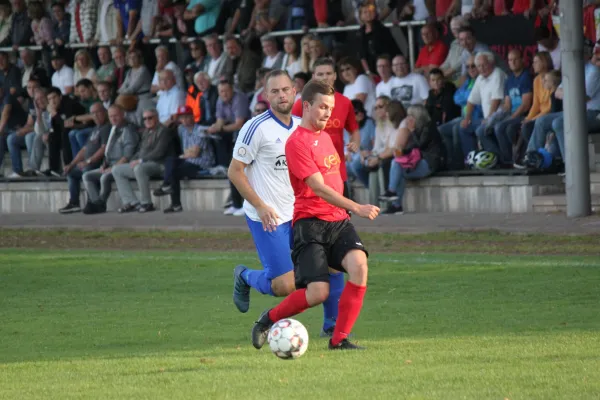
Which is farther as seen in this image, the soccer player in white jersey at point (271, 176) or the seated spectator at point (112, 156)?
the seated spectator at point (112, 156)

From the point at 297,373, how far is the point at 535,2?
1334 centimetres

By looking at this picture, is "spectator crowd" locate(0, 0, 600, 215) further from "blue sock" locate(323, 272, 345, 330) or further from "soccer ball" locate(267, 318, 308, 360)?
"soccer ball" locate(267, 318, 308, 360)

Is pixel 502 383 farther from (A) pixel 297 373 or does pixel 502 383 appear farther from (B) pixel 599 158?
(B) pixel 599 158

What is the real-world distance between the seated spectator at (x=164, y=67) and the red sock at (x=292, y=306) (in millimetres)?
15048

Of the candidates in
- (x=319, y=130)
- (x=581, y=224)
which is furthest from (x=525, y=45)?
(x=319, y=130)

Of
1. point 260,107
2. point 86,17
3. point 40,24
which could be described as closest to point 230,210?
point 260,107

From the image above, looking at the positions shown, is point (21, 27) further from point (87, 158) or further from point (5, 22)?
point (87, 158)

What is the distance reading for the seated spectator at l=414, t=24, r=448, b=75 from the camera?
810 inches

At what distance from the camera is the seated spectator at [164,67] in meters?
23.7

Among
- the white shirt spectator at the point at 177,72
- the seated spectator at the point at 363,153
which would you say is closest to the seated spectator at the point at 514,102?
the seated spectator at the point at 363,153

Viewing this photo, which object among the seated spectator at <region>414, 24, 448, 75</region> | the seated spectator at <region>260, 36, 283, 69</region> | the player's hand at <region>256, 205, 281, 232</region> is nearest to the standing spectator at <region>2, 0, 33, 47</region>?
the seated spectator at <region>260, 36, 283, 69</region>

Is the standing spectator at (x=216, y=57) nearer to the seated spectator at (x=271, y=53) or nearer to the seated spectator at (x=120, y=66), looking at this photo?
the seated spectator at (x=271, y=53)

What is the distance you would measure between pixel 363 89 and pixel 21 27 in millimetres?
→ 10300

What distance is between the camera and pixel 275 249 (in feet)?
31.7
